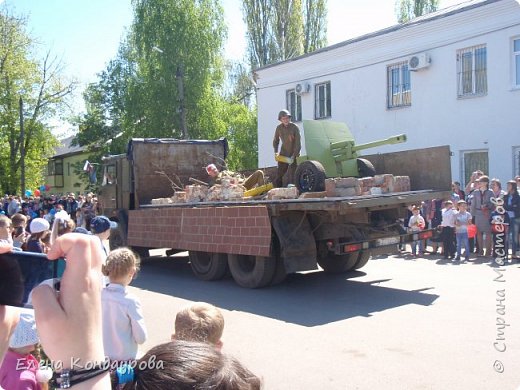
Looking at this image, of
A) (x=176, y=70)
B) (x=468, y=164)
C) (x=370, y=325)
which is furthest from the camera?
(x=176, y=70)

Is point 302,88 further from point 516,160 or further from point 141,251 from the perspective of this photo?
point 141,251

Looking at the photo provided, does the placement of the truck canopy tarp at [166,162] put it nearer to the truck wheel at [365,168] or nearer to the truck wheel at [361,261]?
the truck wheel at [365,168]

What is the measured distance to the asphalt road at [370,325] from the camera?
5.05 meters

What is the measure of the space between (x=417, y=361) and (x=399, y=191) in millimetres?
4553

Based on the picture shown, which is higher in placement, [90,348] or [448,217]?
[90,348]

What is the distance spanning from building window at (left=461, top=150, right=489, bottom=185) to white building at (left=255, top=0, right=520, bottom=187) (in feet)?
0.10

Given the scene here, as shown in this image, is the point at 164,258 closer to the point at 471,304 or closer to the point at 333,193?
the point at 333,193

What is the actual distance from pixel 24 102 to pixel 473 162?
30.2m

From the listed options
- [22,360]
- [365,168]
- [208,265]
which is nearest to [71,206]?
[208,265]

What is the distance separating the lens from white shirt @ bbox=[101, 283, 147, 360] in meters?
3.59

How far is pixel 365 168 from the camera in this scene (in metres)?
11.2

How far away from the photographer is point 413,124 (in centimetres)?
1895

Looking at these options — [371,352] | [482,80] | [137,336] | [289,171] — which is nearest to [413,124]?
[482,80]

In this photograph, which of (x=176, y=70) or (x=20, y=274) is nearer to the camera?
(x=20, y=274)
